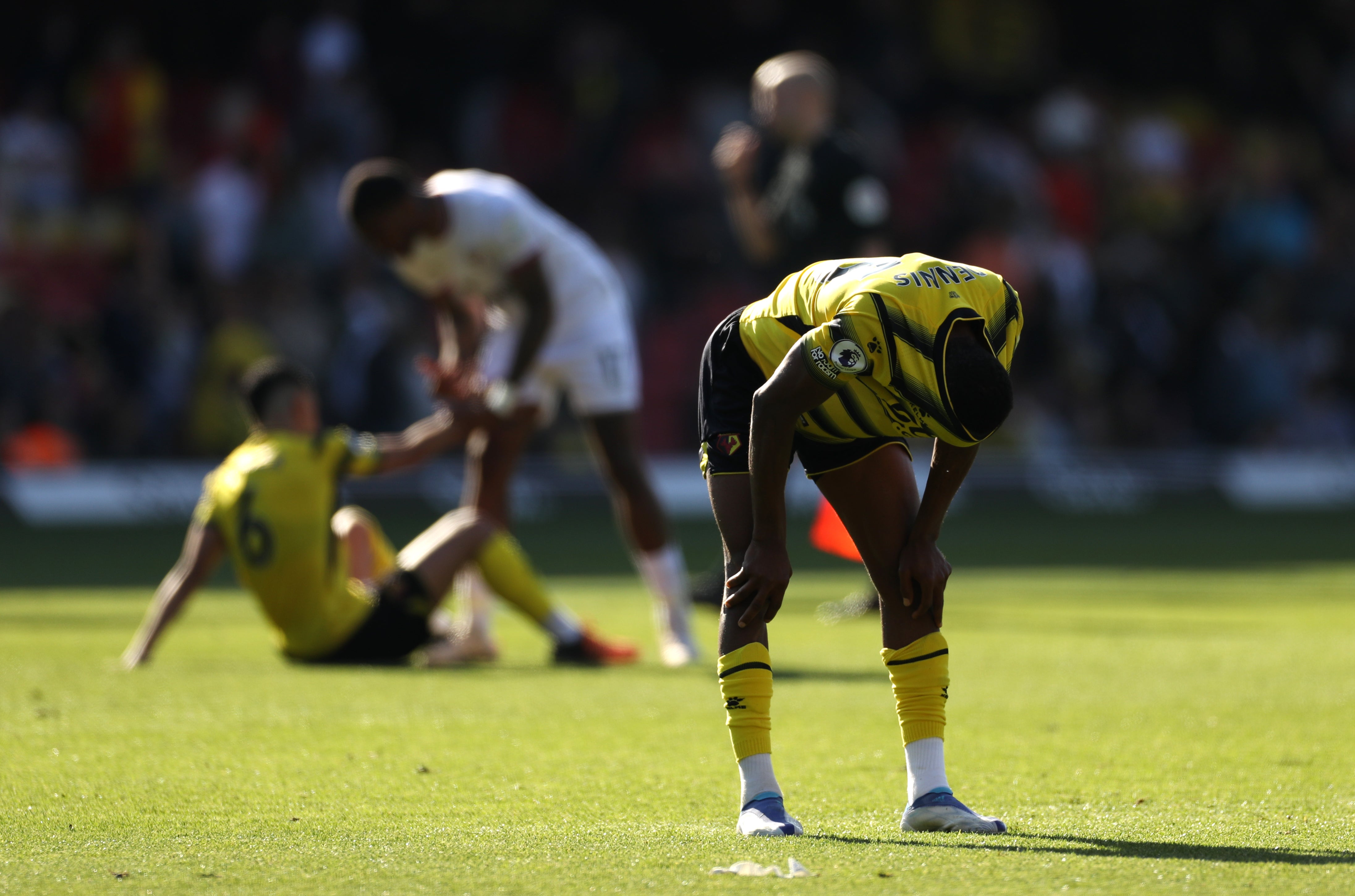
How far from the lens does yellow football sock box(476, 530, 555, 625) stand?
7109mm

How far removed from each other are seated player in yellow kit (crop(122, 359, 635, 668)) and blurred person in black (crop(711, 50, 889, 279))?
2375 mm

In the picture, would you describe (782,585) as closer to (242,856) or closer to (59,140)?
(242,856)

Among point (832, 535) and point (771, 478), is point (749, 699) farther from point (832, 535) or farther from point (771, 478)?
point (832, 535)

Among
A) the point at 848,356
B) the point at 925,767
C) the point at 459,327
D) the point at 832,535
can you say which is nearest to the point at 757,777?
the point at 925,767

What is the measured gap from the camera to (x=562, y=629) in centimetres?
716

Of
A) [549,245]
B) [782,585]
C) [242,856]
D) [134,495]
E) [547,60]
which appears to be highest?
[547,60]

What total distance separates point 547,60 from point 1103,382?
22.4 feet

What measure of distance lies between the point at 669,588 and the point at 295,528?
1.59 meters

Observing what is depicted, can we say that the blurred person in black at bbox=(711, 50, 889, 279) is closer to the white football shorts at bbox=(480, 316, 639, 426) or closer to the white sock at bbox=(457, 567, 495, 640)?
the white football shorts at bbox=(480, 316, 639, 426)

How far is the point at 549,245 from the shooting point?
7.57m

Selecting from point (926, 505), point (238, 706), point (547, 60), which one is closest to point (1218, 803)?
point (926, 505)

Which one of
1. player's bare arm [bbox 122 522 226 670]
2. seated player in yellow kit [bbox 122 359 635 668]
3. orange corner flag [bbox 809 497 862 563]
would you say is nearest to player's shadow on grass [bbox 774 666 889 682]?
seated player in yellow kit [bbox 122 359 635 668]

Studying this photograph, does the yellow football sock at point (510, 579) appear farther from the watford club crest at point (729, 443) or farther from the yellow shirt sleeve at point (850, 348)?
the yellow shirt sleeve at point (850, 348)

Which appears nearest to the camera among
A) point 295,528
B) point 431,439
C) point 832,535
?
point 832,535
